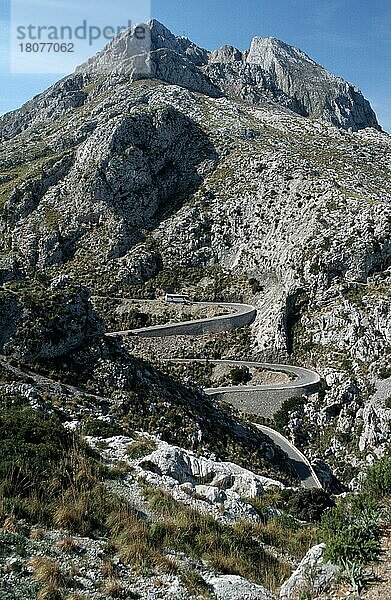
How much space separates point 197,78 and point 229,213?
7821 centimetres

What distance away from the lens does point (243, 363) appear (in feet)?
200

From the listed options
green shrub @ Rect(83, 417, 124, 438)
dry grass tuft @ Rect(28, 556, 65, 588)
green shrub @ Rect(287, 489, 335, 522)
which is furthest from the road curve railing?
dry grass tuft @ Rect(28, 556, 65, 588)

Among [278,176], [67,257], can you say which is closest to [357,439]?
[278,176]

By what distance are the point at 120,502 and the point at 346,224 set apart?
6235 centimetres

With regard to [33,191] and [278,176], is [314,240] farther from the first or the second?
[33,191]

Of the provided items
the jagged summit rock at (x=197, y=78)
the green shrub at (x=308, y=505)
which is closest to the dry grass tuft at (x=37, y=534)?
the green shrub at (x=308, y=505)

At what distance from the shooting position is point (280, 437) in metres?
47.1

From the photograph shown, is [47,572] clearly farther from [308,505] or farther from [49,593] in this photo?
[308,505]

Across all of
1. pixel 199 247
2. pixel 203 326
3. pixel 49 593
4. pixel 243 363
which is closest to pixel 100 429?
pixel 49 593

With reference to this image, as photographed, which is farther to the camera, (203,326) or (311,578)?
(203,326)

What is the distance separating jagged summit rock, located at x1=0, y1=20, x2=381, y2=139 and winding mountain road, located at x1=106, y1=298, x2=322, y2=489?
93.9 metres

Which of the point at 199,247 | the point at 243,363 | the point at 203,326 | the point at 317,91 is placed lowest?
the point at 243,363

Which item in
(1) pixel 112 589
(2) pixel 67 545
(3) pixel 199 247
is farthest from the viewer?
(3) pixel 199 247

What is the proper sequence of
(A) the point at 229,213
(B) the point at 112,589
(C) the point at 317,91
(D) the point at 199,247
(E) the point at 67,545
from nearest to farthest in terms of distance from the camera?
(B) the point at 112,589, (E) the point at 67,545, (D) the point at 199,247, (A) the point at 229,213, (C) the point at 317,91
